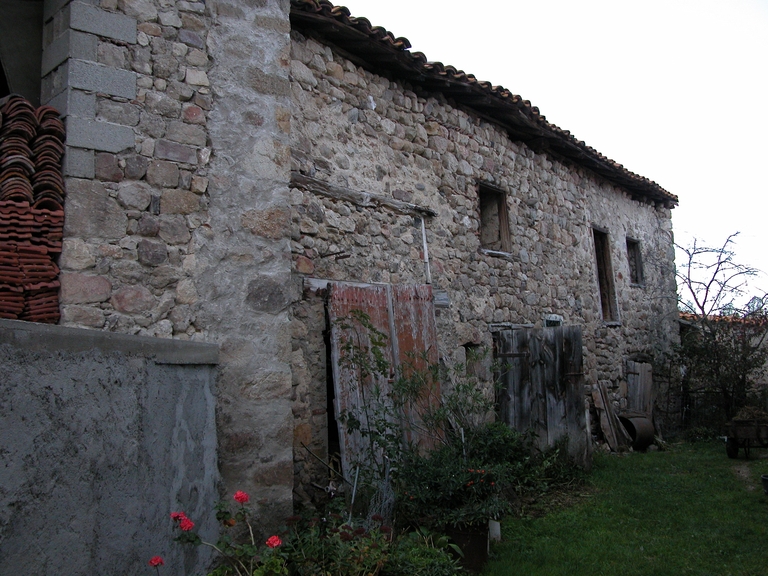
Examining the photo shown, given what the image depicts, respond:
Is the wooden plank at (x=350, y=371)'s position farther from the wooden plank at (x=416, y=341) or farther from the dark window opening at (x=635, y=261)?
the dark window opening at (x=635, y=261)

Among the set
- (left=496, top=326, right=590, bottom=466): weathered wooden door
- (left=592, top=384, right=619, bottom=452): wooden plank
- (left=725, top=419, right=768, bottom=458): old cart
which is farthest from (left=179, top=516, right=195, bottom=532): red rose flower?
(left=725, top=419, right=768, bottom=458): old cart

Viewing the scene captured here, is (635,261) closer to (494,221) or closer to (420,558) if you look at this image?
(494,221)

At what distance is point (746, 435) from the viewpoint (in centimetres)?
812

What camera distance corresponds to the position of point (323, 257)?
504 cm

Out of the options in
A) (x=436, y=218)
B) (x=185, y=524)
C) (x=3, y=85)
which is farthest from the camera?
(x=436, y=218)

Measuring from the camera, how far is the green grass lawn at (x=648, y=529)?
4156mm

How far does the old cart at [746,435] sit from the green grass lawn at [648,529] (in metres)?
0.72

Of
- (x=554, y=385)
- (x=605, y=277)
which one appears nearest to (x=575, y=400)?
(x=554, y=385)

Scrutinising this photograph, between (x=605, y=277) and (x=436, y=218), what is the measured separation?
4772 millimetres

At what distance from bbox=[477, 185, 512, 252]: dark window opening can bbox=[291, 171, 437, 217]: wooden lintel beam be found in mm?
1520

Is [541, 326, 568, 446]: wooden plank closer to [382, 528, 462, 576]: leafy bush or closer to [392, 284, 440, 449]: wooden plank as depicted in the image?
[392, 284, 440, 449]: wooden plank

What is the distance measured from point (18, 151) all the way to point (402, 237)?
3464 millimetres

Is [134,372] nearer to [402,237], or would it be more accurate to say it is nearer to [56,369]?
[56,369]

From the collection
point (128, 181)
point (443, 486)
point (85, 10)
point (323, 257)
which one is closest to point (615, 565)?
point (443, 486)
